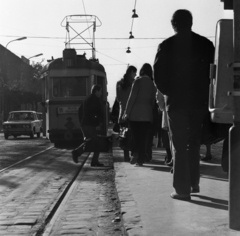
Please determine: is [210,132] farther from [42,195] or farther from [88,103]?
[88,103]

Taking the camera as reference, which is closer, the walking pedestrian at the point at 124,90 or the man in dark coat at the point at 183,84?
the man in dark coat at the point at 183,84

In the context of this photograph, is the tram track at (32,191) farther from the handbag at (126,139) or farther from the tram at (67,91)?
the tram at (67,91)

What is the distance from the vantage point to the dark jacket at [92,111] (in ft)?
38.8

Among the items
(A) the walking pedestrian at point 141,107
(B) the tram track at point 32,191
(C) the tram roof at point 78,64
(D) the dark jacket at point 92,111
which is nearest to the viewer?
(B) the tram track at point 32,191

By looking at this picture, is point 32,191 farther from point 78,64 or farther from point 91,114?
point 78,64

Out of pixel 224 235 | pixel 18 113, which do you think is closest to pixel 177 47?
pixel 224 235

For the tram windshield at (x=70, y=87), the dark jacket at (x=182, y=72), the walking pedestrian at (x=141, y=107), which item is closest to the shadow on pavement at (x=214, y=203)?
the dark jacket at (x=182, y=72)

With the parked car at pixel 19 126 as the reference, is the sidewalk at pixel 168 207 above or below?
below

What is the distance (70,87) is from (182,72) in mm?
14153

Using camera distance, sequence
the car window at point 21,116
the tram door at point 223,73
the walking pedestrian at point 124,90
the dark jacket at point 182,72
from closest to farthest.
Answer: the tram door at point 223,73, the dark jacket at point 182,72, the walking pedestrian at point 124,90, the car window at point 21,116

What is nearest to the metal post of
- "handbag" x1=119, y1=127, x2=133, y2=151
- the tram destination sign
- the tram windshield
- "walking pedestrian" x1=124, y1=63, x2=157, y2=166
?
"walking pedestrian" x1=124, y1=63, x2=157, y2=166

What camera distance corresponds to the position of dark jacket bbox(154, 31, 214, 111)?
620 cm

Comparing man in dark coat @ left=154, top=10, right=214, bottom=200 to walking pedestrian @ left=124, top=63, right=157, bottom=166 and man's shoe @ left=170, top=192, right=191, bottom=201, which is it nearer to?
man's shoe @ left=170, top=192, right=191, bottom=201

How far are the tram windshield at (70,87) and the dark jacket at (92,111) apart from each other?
8.28 m
